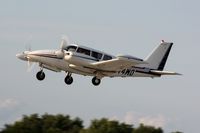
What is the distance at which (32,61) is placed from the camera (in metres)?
54.4

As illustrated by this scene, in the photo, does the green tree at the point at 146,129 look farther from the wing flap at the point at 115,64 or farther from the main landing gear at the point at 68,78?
the wing flap at the point at 115,64

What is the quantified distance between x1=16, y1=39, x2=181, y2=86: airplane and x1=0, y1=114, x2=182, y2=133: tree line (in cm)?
696

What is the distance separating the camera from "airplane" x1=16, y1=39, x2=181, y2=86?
53531 mm

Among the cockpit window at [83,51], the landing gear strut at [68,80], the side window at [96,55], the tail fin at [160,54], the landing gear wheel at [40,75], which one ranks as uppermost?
the tail fin at [160,54]

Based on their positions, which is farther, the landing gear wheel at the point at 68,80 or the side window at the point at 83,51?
the landing gear wheel at the point at 68,80

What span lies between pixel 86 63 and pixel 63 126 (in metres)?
16.2

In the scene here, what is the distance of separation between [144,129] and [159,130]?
62.8 inches

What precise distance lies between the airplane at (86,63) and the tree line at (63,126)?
6957 mm

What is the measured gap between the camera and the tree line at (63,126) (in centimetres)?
6234

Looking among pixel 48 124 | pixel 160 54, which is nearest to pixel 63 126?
pixel 48 124

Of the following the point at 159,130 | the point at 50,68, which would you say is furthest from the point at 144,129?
the point at 50,68

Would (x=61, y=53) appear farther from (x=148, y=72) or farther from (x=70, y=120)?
(x=70, y=120)

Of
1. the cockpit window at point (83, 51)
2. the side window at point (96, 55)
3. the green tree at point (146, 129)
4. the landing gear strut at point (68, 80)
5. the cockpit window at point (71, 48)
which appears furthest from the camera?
the green tree at point (146, 129)

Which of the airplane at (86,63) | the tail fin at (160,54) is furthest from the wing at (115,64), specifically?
the tail fin at (160,54)
